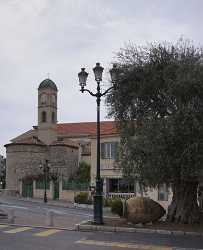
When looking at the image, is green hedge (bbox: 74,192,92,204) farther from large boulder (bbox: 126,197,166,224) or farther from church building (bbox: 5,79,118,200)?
large boulder (bbox: 126,197,166,224)

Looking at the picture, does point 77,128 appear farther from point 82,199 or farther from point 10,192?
point 82,199

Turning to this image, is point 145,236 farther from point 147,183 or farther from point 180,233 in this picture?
point 147,183

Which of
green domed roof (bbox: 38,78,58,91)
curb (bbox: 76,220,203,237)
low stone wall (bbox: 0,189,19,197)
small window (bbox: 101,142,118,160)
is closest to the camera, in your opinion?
curb (bbox: 76,220,203,237)

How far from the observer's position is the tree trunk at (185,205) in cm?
1891

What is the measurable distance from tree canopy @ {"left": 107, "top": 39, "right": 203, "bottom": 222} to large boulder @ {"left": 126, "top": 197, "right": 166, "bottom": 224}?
2.65ft

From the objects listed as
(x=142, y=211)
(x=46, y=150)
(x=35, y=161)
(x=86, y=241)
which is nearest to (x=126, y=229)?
(x=142, y=211)

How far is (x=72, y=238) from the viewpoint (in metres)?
15.6

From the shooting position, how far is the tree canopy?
17.2 meters

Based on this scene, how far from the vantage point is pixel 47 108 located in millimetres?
86000

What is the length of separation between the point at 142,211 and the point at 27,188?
137 feet

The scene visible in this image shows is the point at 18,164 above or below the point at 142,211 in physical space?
above

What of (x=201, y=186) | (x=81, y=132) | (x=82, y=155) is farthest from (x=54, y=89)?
(x=201, y=186)

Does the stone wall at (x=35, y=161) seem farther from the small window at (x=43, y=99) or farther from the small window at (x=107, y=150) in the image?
the small window at (x=107, y=150)

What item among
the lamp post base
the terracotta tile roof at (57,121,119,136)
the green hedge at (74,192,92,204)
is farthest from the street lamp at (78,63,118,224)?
the terracotta tile roof at (57,121,119,136)
